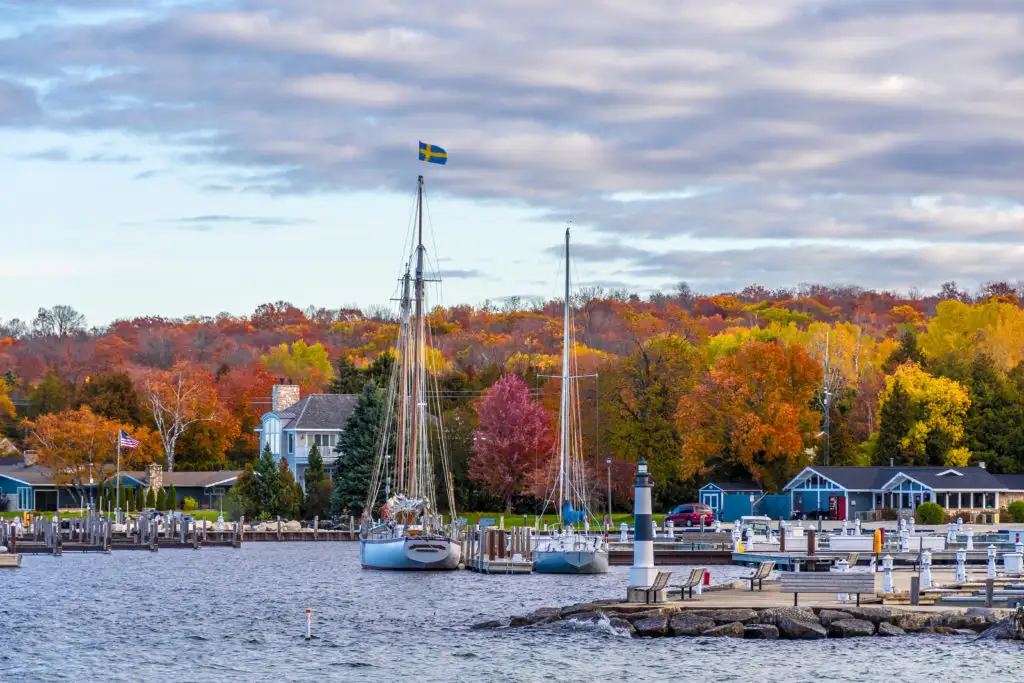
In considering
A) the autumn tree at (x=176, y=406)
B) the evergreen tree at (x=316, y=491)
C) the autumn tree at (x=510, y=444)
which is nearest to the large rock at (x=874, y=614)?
the autumn tree at (x=510, y=444)

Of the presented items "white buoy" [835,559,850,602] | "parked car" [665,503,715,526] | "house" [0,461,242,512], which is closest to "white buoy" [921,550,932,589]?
"white buoy" [835,559,850,602]

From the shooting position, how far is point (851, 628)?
4125 cm

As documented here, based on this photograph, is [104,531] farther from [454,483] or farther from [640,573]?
[640,573]

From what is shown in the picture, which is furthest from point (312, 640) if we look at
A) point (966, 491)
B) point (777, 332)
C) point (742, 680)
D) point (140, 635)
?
point (777, 332)

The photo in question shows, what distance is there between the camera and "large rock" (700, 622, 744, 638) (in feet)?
135

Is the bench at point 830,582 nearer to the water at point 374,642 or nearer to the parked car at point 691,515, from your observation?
the water at point 374,642

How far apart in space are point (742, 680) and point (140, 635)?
2065cm

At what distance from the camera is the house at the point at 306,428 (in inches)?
4633

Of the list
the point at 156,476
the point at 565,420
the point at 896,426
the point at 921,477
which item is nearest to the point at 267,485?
the point at 156,476

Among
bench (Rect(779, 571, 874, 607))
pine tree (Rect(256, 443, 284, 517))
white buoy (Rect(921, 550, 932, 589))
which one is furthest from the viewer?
pine tree (Rect(256, 443, 284, 517))

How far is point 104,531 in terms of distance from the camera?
9031 centimetres

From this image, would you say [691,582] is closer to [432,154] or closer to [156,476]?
[432,154]

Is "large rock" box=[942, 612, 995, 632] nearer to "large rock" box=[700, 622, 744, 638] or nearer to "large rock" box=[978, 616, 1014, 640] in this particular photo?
"large rock" box=[978, 616, 1014, 640]

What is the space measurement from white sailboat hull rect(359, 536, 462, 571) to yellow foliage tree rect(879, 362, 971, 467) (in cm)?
3903
